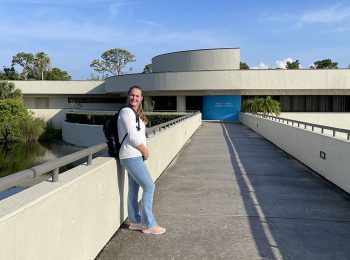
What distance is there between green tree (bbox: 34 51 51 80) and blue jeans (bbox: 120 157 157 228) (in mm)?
104473

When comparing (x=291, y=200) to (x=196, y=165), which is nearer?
(x=291, y=200)

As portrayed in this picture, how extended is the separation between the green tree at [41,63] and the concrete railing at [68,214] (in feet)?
343

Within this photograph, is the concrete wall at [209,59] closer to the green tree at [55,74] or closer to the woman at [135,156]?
the woman at [135,156]

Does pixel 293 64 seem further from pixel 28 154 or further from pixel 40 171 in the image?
pixel 40 171

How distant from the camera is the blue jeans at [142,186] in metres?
4.79

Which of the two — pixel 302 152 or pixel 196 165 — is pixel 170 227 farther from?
pixel 302 152

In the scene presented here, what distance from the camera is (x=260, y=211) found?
6129 millimetres

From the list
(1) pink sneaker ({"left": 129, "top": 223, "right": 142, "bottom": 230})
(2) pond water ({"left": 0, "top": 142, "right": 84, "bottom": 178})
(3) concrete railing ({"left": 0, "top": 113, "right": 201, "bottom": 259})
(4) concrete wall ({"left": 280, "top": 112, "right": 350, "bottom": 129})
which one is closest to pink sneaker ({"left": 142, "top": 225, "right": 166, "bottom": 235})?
(1) pink sneaker ({"left": 129, "top": 223, "right": 142, "bottom": 230})

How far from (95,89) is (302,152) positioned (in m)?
47.8

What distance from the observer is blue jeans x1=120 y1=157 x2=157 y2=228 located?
189 inches

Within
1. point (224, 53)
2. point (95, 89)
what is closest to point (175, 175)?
point (224, 53)

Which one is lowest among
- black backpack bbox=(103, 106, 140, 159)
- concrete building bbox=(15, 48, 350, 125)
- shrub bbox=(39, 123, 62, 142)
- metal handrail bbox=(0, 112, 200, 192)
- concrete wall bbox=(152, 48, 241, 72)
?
shrub bbox=(39, 123, 62, 142)

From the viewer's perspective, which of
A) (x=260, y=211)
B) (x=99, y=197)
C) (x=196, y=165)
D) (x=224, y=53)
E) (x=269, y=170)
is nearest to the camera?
(x=99, y=197)

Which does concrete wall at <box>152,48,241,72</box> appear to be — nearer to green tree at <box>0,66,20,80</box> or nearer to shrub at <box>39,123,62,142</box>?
shrub at <box>39,123,62,142</box>
